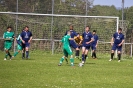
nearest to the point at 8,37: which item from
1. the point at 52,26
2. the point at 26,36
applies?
the point at 26,36

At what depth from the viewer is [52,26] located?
41.8 meters

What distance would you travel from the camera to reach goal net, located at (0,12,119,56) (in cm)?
4056

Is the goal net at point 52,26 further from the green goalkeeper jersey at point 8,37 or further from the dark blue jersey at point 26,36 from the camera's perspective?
the green goalkeeper jersey at point 8,37

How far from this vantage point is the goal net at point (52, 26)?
4056 cm

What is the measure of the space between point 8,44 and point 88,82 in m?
13.7

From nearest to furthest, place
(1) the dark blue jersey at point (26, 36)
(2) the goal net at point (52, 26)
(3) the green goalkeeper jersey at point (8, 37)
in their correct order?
(3) the green goalkeeper jersey at point (8, 37)
(1) the dark blue jersey at point (26, 36)
(2) the goal net at point (52, 26)

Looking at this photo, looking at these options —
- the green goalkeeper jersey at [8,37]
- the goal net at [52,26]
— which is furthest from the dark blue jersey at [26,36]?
the goal net at [52,26]

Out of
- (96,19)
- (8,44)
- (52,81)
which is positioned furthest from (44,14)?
(52,81)

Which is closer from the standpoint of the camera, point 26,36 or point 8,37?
point 8,37

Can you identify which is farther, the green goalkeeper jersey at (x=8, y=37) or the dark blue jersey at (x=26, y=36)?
the dark blue jersey at (x=26, y=36)

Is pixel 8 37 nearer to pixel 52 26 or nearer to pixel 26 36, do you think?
pixel 26 36

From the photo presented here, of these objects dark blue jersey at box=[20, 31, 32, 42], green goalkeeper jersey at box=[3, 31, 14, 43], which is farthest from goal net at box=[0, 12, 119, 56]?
green goalkeeper jersey at box=[3, 31, 14, 43]

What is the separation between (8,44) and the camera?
3023 cm

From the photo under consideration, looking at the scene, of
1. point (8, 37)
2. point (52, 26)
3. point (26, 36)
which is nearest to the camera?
point (8, 37)
